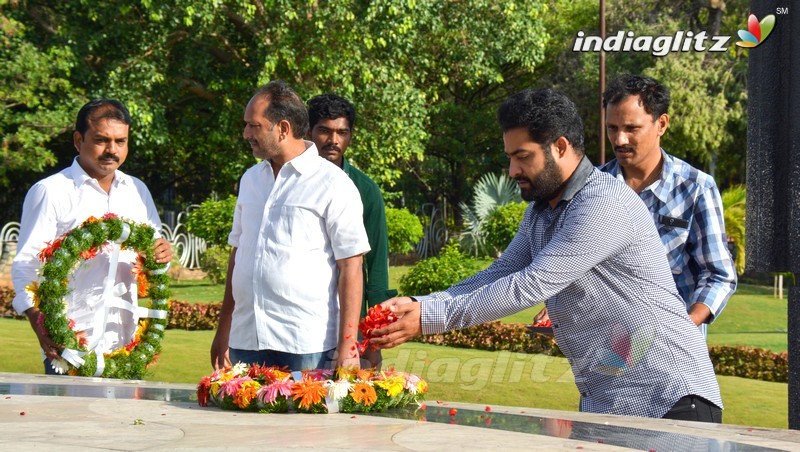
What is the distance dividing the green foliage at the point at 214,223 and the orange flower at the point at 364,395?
1448 centimetres

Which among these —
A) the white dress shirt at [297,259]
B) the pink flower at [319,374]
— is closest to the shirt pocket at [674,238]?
the white dress shirt at [297,259]

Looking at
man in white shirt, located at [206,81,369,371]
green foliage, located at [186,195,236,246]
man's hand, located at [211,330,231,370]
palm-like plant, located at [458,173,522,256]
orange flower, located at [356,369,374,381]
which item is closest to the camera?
orange flower, located at [356,369,374,381]

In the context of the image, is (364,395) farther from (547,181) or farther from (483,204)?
(483,204)

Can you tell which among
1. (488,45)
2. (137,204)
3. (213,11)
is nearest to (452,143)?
(488,45)

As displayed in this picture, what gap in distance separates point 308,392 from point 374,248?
4.84 ft

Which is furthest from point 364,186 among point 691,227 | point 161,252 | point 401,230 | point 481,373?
point 401,230

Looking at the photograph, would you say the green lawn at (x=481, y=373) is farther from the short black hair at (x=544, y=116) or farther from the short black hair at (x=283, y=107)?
the short black hair at (x=544, y=116)

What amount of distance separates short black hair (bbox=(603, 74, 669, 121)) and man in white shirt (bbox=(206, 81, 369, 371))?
1182 mm

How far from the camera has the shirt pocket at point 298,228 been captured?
165 inches

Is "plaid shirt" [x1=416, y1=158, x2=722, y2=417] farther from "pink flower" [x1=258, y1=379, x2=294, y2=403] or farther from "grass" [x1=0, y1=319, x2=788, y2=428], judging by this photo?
"grass" [x1=0, y1=319, x2=788, y2=428]

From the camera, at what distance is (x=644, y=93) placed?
435cm

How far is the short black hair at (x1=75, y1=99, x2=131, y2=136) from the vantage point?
5145 millimetres

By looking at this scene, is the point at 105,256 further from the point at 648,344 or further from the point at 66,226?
the point at 648,344

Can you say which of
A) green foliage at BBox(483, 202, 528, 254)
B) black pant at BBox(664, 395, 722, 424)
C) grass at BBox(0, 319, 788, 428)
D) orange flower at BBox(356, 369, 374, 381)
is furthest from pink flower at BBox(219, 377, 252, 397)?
green foliage at BBox(483, 202, 528, 254)
